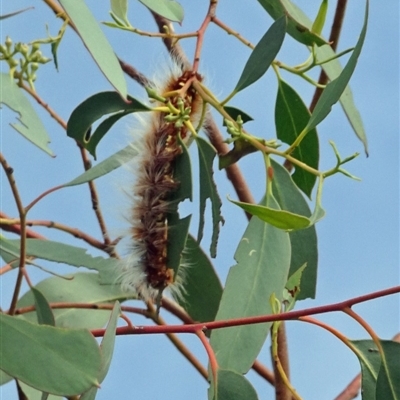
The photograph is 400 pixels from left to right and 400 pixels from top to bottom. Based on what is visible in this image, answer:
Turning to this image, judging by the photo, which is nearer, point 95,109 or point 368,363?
point 368,363

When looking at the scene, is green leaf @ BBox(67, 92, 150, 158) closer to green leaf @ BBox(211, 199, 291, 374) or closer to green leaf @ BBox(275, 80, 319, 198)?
green leaf @ BBox(211, 199, 291, 374)

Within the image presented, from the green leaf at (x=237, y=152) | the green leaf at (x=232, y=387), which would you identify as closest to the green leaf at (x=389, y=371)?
the green leaf at (x=232, y=387)

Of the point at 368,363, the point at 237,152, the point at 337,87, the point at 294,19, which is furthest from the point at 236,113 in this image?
the point at 368,363

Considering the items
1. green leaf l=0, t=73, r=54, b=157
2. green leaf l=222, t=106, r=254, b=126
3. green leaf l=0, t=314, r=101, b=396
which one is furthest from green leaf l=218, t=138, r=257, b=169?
green leaf l=0, t=314, r=101, b=396

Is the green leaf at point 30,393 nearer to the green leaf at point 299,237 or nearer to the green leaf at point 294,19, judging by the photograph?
the green leaf at point 299,237

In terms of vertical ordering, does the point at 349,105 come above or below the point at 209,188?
above

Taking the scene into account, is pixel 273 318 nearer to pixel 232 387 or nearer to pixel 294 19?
pixel 232 387
